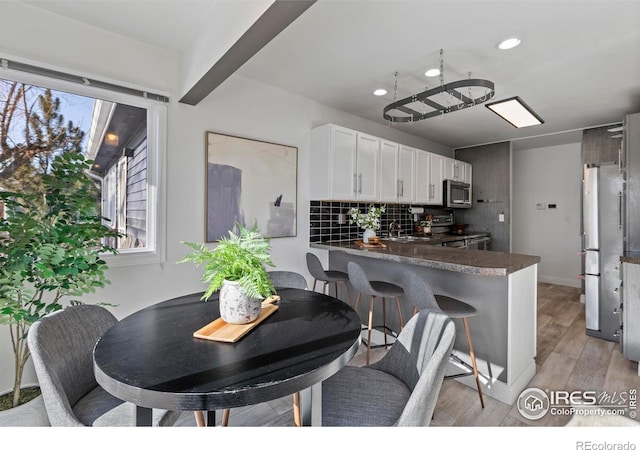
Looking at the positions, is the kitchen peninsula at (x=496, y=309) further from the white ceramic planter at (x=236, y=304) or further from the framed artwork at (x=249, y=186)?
the white ceramic planter at (x=236, y=304)

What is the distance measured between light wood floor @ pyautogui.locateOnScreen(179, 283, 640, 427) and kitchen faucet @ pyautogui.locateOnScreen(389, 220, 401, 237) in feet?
6.45

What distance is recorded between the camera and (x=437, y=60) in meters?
2.42

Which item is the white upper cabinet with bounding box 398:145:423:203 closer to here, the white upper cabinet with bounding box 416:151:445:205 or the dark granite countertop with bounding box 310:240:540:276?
the white upper cabinet with bounding box 416:151:445:205

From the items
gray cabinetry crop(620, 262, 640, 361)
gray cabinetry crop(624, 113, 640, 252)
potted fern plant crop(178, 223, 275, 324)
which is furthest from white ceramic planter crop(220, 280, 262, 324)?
Result: gray cabinetry crop(624, 113, 640, 252)

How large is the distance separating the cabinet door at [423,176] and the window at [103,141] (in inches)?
128

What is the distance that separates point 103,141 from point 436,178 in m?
4.18

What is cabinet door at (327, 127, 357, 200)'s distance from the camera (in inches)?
124

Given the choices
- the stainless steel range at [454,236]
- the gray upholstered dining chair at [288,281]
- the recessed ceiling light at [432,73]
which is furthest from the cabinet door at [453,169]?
the gray upholstered dining chair at [288,281]

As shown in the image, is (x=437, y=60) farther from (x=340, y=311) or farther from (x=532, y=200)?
(x=532, y=200)

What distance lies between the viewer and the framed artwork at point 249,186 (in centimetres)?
260

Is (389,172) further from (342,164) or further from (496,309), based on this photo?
(496,309)

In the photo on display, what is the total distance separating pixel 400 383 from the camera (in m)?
1.26
